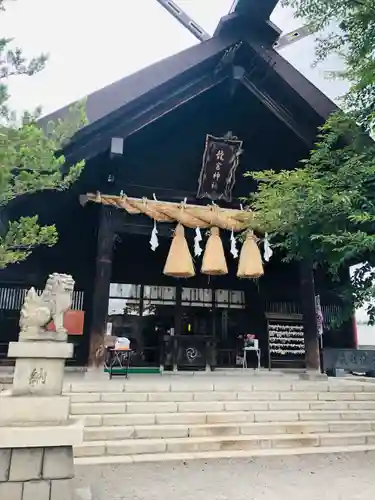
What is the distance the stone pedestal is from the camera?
3.03m

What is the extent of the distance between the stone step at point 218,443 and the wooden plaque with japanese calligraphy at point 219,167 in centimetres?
563

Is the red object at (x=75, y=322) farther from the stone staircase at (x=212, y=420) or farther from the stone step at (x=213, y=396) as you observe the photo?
the stone step at (x=213, y=396)

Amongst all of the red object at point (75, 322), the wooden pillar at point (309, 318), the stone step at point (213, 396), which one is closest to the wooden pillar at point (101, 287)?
the red object at point (75, 322)

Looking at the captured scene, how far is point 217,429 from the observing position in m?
5.24

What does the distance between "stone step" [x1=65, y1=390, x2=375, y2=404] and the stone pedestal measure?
228 cm

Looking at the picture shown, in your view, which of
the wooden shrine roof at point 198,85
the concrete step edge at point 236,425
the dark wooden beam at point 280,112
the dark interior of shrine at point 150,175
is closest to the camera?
the concrete step edge at point 236,425

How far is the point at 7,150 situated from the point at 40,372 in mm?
2362

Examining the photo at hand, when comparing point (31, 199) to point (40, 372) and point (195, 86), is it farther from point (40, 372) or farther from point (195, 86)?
point (40, 372)

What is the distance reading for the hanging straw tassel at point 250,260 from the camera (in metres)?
8.39

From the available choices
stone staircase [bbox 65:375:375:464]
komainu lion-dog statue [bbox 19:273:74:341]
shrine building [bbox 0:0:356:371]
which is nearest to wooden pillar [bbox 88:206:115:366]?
shrine building [bbox 0:0:356:371]

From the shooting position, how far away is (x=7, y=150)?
4.15 meters

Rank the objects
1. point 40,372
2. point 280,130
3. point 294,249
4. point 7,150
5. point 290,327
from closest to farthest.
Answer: point 40,372, point 7,150, point 294,249, point 280,130, point 290,327

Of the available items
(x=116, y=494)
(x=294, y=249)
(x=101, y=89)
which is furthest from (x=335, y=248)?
(x=101, y=89)

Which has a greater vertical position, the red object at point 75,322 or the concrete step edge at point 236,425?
the red object at point 75,322
